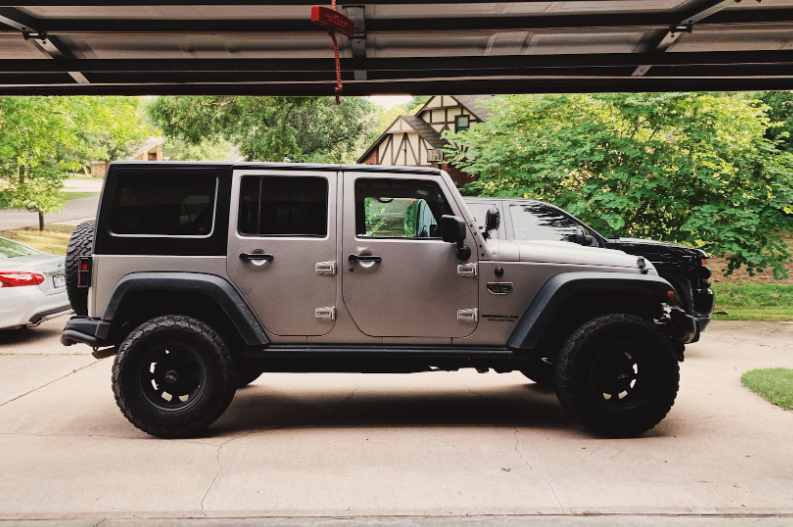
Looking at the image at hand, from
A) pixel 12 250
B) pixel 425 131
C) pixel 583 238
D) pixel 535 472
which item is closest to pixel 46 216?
pixel 425 131

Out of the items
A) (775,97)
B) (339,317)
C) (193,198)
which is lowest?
(339,317)

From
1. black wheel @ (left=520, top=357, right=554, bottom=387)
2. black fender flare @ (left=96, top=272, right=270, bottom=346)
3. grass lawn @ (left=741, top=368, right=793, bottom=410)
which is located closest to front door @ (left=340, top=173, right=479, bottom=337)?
black fender flare @ (left=96, top=272, right=270, bottom=346)

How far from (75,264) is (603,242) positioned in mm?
6381

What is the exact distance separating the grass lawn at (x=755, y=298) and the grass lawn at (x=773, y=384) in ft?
29.3

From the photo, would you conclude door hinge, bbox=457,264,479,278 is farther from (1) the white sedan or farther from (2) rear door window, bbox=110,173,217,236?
(1) the white sedan

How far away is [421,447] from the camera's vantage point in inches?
211

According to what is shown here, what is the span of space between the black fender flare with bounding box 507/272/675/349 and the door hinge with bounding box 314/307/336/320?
1.40 metres

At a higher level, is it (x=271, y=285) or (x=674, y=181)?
(x=674, y=181)

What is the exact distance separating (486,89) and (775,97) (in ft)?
98.5

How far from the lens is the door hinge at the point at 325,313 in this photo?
5.72 m

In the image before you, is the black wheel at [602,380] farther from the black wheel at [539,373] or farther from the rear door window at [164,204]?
the rear door window at [164,204]

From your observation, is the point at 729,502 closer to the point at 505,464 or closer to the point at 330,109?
the point at 505,464

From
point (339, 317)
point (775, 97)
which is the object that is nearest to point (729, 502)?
point (339, 317)

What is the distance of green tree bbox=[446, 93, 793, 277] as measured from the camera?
13.1 metres
